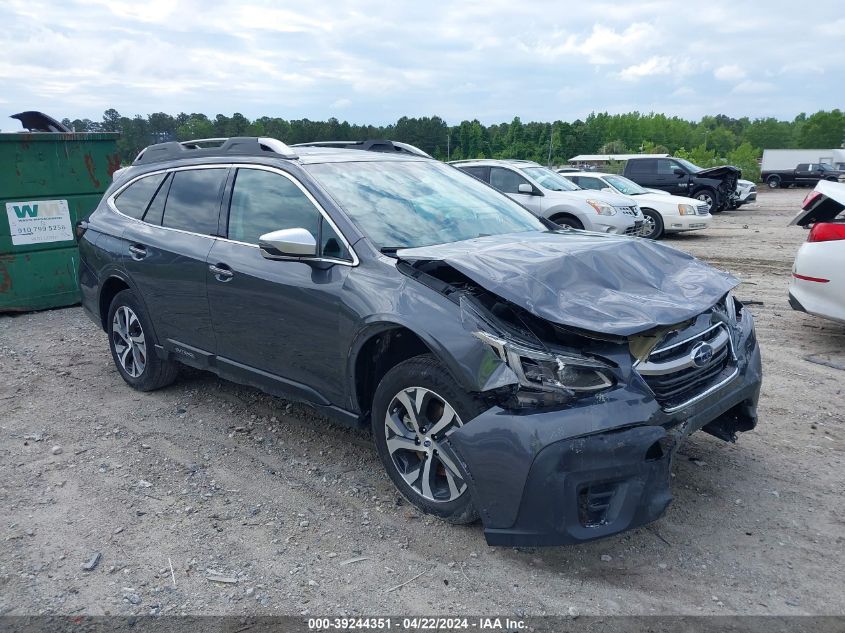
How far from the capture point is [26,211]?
26.0ft

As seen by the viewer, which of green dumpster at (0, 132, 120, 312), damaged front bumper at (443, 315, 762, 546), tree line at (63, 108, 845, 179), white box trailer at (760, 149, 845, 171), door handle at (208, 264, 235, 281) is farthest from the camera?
white box trailer at (760, 149, 845, 171)

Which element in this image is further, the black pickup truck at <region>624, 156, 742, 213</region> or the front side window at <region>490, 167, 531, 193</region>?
the black pickup truck at <region>624, 156, 742, 213</region>

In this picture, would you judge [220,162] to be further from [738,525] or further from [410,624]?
[738,525]

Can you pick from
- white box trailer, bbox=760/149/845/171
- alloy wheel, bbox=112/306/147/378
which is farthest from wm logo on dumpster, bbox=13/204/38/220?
white box trailer, bbox=760/149/845/171

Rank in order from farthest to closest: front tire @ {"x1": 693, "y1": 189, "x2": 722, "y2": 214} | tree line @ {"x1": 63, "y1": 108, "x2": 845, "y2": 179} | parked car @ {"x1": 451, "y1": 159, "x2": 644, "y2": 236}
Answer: tree line @ {"x1": 63, "y1": 108, "x2": 845, "y2": 179} → front tire @ {"x1": 693, "y1": 189, "x2": 722, "y2": 214} → parked car @ {"x1": 451, "y1": 159, "x2": 644, "y2": 236}

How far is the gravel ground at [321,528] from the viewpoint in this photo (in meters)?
2.89

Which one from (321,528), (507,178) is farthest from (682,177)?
(321,528)

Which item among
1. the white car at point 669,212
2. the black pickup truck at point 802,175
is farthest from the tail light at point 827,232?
the black pickup truck at point 802,175

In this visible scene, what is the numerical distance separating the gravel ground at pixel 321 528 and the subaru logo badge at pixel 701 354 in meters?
0.82

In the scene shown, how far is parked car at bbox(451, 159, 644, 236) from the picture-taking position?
12.4m

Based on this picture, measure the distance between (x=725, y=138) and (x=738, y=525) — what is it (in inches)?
4903

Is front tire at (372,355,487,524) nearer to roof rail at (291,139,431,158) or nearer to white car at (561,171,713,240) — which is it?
roof rail at (291,139,431,158)

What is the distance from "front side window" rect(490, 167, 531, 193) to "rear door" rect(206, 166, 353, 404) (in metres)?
9.64

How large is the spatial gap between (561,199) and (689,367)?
32.4 ft
